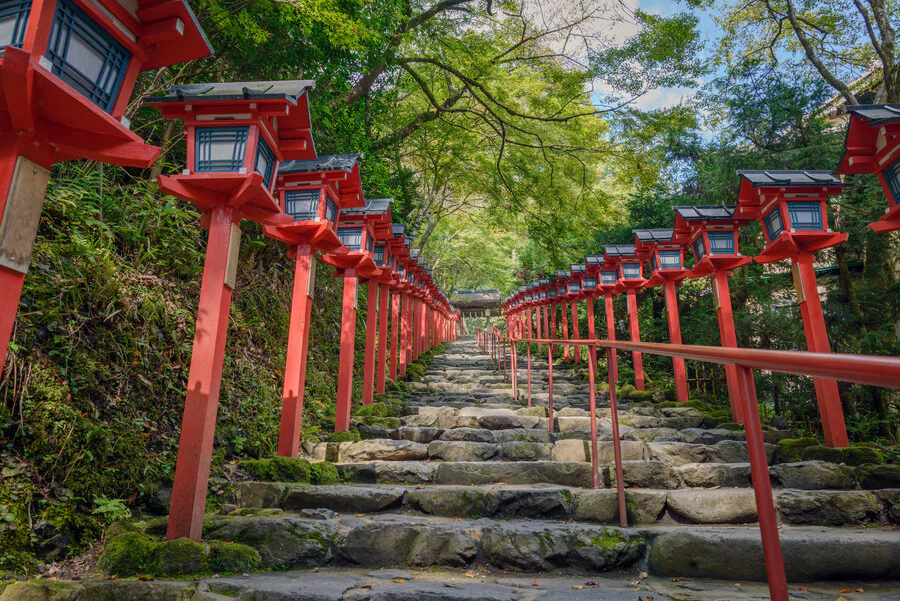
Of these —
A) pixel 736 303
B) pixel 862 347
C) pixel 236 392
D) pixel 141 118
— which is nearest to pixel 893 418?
pixel 862 347

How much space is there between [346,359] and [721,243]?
5281 mm

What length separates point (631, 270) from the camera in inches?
351

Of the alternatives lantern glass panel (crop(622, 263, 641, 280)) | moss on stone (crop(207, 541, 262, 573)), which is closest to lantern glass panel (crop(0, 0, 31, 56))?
moss on stone (crop(207, 541, 262, 573))

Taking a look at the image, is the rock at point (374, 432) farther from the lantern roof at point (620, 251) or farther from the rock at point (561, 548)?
the lantern roof at point (620, 251)

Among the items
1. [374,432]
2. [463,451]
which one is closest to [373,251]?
[374,432]

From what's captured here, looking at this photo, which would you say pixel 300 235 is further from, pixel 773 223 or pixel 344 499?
pixel 773 223

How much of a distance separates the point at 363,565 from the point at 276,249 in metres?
5.23

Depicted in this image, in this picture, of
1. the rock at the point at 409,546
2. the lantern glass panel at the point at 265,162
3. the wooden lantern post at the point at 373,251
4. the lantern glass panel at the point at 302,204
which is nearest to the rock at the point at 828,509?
the rock at the point at 409,546

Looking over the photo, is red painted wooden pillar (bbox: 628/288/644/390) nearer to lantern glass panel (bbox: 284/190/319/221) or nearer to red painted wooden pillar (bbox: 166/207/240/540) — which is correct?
lantern glass panel (bbox: 284/190/319/221)

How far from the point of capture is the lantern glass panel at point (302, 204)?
453cm

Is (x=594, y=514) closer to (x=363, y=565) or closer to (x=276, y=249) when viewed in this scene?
(x=363, y=565)

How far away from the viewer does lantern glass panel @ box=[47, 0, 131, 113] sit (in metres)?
1.93

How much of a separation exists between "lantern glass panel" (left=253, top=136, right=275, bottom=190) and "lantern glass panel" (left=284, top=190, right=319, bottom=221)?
0.90 metres

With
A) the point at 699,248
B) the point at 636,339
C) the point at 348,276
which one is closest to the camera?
the point at 348,276
